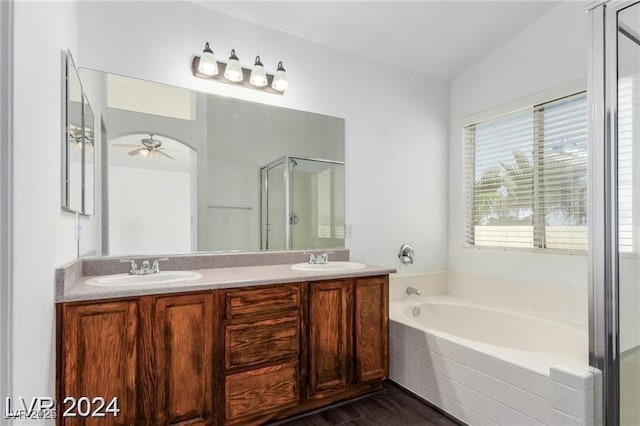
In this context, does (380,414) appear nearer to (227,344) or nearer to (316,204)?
(227,344)

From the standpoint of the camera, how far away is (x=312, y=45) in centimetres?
270

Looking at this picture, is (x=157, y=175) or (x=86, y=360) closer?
(x=86, y=360)

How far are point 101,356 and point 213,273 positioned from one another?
704 mm

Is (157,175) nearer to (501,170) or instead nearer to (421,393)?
(421,393)

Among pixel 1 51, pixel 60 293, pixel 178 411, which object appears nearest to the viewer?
pixel 1 51

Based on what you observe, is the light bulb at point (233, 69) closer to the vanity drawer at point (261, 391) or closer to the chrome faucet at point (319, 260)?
the chrome faucet at point (319, 260)

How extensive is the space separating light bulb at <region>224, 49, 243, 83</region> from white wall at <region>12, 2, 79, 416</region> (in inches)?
36.8

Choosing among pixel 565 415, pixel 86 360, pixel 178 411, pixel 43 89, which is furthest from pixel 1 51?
pixel 565 415

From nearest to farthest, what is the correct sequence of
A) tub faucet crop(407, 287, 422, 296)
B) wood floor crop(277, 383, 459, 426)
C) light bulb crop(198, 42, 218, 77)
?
wood floor crop(277, 383, 459, 426)
light bulb crop(198, 42, 218, 77)
tub faucet crop(407, 287, 422, 296)

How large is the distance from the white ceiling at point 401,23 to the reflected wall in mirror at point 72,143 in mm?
1069

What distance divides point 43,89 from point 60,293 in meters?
0.80

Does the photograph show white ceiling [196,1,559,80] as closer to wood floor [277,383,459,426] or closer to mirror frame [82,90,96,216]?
mirror frame [82,90,96,216]

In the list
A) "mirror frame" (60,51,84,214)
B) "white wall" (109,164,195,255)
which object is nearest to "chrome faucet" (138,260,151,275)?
"white wall" (109,164,195,255)

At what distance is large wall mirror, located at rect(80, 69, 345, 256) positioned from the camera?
→ 202 cm
